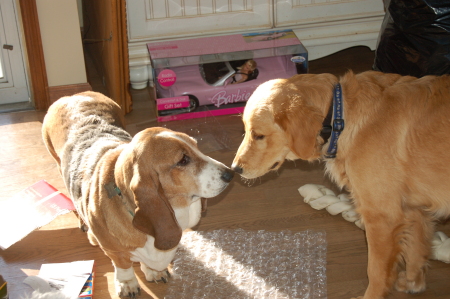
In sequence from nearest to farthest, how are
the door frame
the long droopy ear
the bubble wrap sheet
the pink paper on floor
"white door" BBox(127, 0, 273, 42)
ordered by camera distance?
1. the long droopy ear
2. the bubble wrap sheet
3. the pink paper on floor
4. the door frame
5. "white door" BBox(127, 0, 273, 42)

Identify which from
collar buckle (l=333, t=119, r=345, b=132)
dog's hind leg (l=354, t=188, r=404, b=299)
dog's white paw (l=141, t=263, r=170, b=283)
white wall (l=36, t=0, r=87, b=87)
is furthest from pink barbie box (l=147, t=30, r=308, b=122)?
dog's hind leg (l=354, t=188, r=404, b=299)

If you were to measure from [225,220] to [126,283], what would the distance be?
0.74m

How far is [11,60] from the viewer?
4059 mm

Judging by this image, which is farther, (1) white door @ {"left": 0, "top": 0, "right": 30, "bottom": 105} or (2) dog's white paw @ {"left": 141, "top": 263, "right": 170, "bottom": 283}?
(1) white door @ {"left": 0, "top": 0, "right": 30, "bottom": 105}

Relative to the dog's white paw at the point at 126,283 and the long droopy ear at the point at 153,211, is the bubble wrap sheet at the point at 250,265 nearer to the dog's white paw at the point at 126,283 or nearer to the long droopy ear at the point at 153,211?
the dog's white paw at the point at 126,283

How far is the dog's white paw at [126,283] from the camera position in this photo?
2.35m

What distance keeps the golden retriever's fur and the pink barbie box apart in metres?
1.76

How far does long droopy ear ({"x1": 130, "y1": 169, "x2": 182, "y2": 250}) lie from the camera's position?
197 centimetres

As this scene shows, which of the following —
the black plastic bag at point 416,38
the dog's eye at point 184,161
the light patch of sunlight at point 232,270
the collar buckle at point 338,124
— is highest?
the black plastic bag at point 416,38

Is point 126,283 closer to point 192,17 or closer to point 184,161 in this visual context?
point 184,161

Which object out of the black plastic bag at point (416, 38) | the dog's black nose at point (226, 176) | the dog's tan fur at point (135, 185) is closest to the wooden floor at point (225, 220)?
the dog's tan fur at point (135, 185)

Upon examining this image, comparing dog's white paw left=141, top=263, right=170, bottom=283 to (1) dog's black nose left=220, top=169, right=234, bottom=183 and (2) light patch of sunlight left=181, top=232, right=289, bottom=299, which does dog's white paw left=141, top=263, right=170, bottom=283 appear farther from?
(1) dog's black nose left=220, top=169, right=234, bottom=183

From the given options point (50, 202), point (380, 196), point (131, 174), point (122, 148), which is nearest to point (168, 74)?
point (50, 202)

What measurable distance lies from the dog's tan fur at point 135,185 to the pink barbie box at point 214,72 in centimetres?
142
